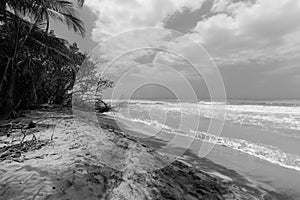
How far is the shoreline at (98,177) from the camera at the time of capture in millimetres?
2094

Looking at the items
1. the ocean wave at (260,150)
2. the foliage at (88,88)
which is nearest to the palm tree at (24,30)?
the foliage at (88,88)

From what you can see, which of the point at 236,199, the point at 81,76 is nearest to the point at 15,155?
the point at 236,199

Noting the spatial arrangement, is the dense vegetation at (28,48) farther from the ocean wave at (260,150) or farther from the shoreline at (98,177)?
the ocean wave at (260,150)

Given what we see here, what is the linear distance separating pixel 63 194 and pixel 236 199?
2.52m

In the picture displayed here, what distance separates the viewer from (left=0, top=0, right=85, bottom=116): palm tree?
6.49 m

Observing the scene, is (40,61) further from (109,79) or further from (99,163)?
(99,163)

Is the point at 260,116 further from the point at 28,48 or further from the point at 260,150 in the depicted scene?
the point at 28,48

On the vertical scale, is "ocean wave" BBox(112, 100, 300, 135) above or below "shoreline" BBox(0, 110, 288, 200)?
above

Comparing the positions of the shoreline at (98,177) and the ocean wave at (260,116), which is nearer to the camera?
the shoreline at (98,177)

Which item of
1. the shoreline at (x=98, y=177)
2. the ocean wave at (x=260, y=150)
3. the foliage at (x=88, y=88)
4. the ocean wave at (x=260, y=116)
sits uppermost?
the foliage at (x=88, y=88)

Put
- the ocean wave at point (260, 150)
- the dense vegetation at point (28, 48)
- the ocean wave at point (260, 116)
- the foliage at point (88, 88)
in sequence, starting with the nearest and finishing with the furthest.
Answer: the ocean wave at point (260, 150) < the dense vegetation at point (28, 48) < the ocean wave at point (260, 116) < the foliage at point (88, 88)

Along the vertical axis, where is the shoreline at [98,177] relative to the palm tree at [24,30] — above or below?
below

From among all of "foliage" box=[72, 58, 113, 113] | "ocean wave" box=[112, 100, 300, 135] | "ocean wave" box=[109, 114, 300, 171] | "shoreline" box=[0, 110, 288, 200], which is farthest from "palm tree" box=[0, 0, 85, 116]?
"ocean wave" box=[112, 100, 300, 135]

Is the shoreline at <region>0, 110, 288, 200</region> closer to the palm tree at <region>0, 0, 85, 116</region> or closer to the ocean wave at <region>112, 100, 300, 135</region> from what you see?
the palm tree at <region>0, 0, 85, 116</region>
